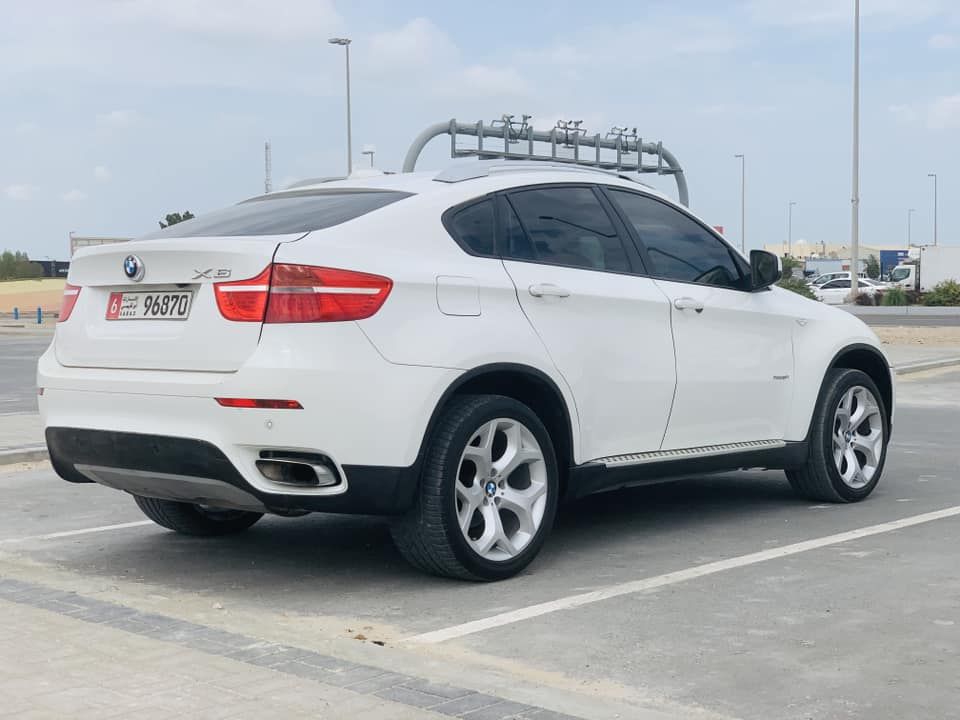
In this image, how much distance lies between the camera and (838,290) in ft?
187

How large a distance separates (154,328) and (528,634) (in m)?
2.00

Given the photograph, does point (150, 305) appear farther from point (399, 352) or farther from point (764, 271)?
point (764, 271)

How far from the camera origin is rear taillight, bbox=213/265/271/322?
5.37 meters

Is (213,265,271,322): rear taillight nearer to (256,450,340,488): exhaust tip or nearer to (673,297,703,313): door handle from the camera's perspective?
(256,450,340,488): exhaust tip

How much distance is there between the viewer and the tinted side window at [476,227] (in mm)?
5961

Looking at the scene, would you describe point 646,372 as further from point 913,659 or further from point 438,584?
point 913,659

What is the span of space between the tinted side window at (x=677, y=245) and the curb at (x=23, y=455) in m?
5.46

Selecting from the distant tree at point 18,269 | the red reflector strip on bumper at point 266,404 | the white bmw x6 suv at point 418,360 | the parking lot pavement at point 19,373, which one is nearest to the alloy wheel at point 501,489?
the white bmw x6 suv at point 418,360

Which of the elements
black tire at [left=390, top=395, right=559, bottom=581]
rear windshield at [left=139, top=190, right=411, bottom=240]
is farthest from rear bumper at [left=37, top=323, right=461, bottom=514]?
rear windshield at [left=139, top=190, right=411, bottom=240]

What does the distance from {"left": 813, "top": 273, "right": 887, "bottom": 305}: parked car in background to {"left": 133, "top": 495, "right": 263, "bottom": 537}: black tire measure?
44202 mm

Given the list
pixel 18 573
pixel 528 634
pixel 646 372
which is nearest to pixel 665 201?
pixel 646 372

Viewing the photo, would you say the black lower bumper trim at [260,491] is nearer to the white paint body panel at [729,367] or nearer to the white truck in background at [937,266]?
the white paint body panel at [729,367]

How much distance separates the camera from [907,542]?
664 cm

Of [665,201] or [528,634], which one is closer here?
[528,634]
